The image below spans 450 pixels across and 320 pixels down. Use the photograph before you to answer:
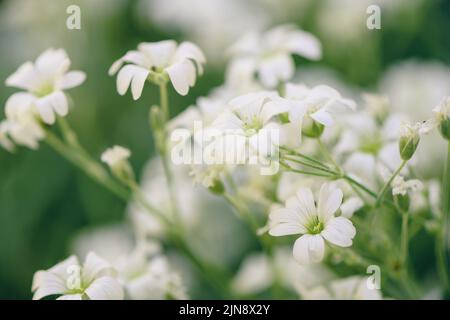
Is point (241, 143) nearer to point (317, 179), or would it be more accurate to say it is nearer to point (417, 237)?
point (317, 179)

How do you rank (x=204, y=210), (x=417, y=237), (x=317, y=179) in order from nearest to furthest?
(x=317, y=179) < (x=417, y=237) < (x=204, y=210)

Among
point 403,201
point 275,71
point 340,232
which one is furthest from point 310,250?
point 275,71

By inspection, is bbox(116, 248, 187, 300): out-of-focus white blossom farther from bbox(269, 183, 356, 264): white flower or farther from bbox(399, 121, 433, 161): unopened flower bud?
bbox(399, 121, 433, 161): unopened flower bud

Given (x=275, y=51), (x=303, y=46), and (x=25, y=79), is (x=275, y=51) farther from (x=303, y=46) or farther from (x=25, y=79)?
(x=25, y=79)
